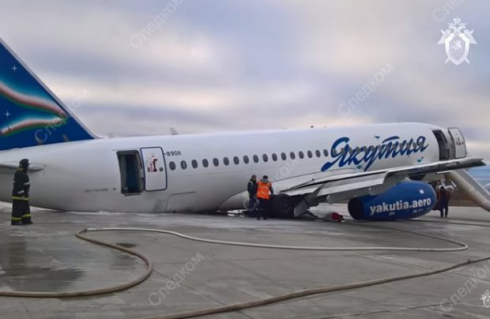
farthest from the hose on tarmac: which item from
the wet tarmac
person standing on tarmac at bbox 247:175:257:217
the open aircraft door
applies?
the open aircraft door

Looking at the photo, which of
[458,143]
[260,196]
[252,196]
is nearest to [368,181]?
[260,196]

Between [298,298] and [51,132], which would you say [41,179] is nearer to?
[51,132]

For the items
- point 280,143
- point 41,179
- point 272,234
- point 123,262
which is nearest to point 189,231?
point 272,234

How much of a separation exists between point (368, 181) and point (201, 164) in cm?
544

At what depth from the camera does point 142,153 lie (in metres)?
18.2

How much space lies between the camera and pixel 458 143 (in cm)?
2500

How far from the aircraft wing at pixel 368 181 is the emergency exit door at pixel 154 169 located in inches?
166

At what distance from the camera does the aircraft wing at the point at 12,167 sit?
1597 centimetres

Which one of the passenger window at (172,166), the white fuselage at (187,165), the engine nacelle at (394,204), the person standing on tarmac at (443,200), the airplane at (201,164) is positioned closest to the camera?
the airplane at (201,164)

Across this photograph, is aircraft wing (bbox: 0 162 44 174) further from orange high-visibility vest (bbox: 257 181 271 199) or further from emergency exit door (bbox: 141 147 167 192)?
orange high-visibility vest (bbox: 257 181 271 199)

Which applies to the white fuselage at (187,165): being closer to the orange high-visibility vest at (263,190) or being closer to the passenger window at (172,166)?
the passenger window at (172,166)

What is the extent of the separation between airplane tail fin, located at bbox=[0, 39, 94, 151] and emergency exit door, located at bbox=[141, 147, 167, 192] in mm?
2626

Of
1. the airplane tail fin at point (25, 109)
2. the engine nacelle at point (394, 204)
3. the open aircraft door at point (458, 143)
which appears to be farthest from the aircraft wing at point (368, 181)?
the airplane tail fin at point (25, 109)

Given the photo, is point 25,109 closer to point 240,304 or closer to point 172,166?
point 172,166
